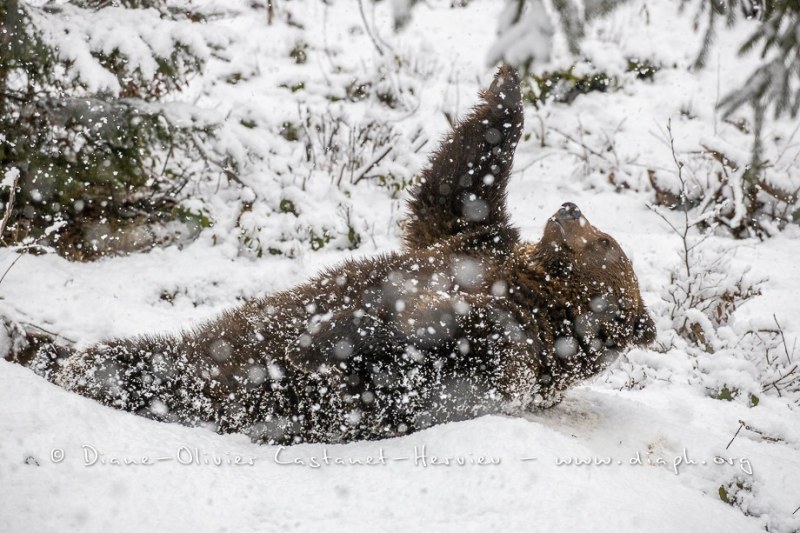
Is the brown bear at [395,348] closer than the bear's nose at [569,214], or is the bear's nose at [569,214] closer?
the brown bear at [395,348]

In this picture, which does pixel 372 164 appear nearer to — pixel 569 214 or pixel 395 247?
pixel 395 247

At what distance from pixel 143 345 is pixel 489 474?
63.8 inches

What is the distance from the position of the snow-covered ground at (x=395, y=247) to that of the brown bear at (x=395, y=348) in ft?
0.47

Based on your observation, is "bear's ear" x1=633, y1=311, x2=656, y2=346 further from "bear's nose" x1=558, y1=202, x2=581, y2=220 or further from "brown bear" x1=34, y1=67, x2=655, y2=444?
"bear's nose" x1=558, y1=202, x2=581, y2=220

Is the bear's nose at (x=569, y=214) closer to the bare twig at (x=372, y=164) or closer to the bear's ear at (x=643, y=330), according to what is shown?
the bear's ear at (x=643, y=330)

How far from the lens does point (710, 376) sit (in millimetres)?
3705

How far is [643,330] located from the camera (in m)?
2.61

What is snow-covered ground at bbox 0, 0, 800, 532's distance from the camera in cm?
182

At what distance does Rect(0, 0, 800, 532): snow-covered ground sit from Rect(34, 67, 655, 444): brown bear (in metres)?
0.14

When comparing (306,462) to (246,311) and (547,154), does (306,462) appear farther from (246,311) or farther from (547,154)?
(547,154)

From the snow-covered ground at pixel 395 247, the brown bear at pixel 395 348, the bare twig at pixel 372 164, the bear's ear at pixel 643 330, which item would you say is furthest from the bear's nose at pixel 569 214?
the bare twig at pixel 372 164

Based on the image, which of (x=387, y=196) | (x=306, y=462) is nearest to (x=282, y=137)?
(x=387, y=196)

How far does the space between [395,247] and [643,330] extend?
9.74 feet

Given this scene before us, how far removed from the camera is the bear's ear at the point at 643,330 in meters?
2.59
